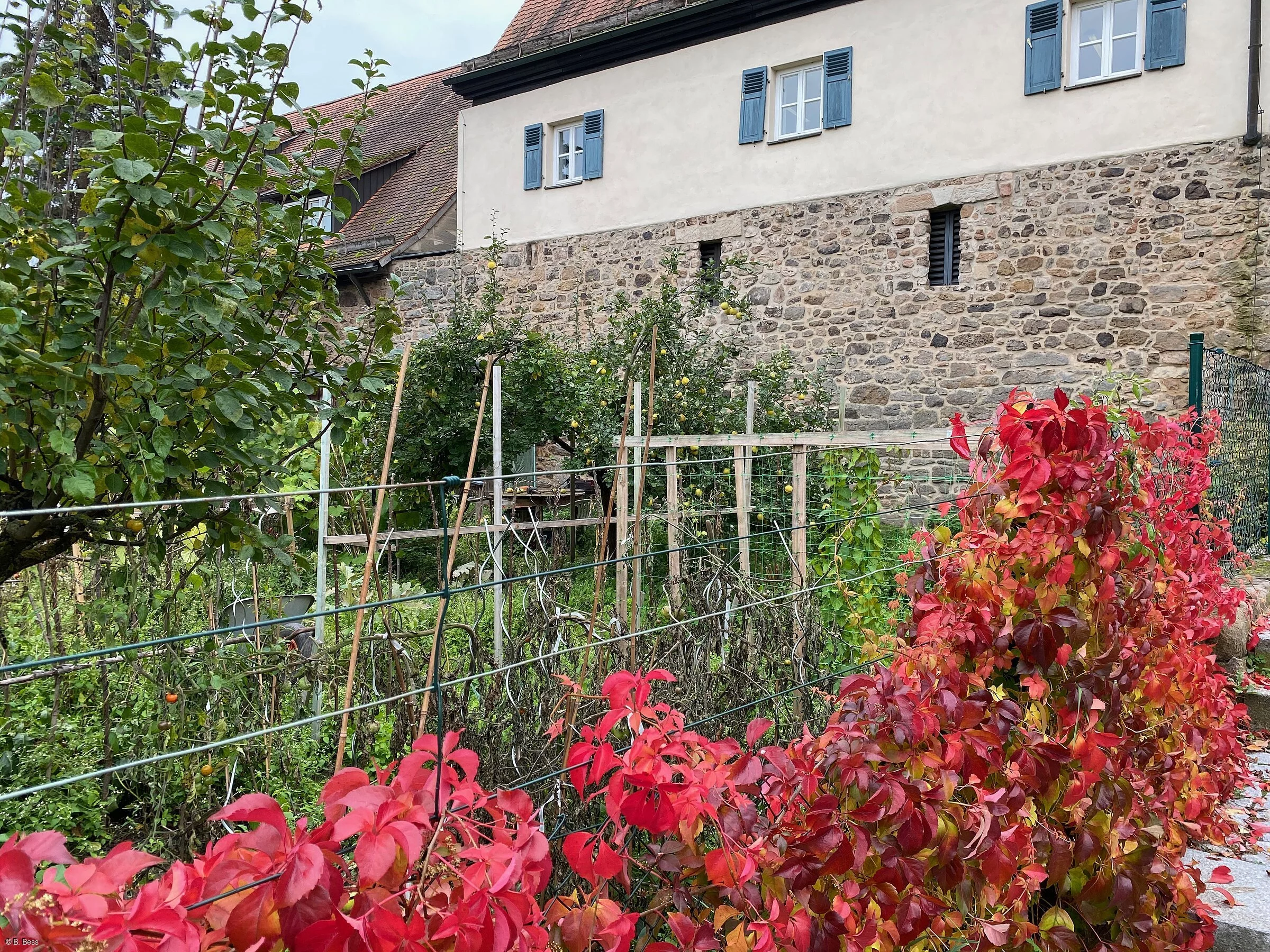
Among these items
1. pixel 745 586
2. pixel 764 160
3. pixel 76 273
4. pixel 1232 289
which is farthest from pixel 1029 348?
pixel 76 273

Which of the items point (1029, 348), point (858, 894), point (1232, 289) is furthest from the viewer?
point (1029, 348)

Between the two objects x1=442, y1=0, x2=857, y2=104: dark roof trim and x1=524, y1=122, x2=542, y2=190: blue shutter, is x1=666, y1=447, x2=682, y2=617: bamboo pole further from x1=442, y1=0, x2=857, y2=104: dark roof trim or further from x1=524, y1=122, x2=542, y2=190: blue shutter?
x1=524, y1=122, x2=542, y2=190: blue shutter

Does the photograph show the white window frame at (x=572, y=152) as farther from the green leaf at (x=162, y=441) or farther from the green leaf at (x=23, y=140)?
the green leaf at (x=23, y=140)

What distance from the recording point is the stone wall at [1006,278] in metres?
7.57

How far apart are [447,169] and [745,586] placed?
11.6m

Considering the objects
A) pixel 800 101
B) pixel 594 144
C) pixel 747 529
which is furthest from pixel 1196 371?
pixel 594 144

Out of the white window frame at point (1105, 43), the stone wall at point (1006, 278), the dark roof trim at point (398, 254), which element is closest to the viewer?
the stone wall at point (1006, 278)

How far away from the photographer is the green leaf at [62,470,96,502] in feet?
5.39

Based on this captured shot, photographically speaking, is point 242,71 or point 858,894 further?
point 242,71

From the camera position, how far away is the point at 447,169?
13.3 m

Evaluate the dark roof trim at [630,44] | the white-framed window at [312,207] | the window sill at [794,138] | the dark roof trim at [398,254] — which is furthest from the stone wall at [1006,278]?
the white-framed window at [312,207]

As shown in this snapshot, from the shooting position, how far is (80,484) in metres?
1.66

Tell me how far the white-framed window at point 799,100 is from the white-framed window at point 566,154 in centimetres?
260

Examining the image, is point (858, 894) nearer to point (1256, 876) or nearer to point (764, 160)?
point (1256, 876)
